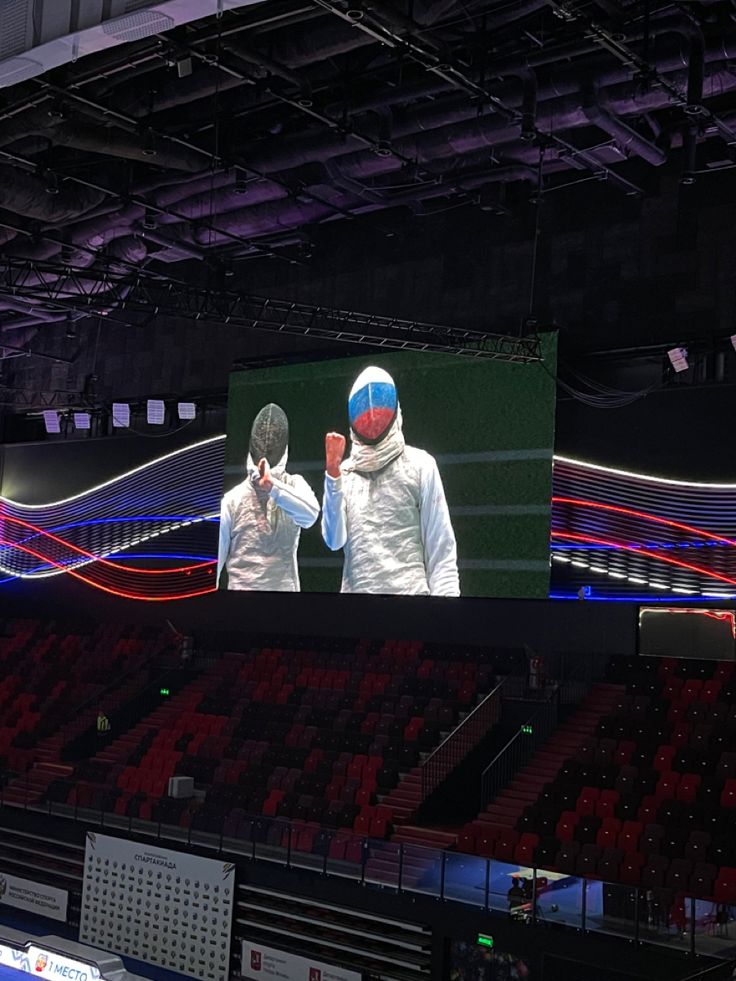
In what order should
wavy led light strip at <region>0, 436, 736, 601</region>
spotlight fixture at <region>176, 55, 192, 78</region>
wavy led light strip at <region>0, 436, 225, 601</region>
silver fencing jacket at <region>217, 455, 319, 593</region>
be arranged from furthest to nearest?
wavy led light strip at <region>0, 436, 225, 601</region> → silver fencing jacket at <region>217, 455, 319, 593</region> → wavy led light strip at <region>0, 436, 736, 601</region> → spotlight fixture at <region>176, 55, 192, 78</region>

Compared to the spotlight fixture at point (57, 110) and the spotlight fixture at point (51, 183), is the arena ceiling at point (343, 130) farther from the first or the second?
the spotlight fixture at point (57, 110)

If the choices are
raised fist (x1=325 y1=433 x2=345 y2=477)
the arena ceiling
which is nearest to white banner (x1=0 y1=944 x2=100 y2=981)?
the arena ceiling

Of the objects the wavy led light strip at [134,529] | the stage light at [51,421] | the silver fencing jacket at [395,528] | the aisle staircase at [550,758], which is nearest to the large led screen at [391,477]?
the silver fencing jacket at [395,528]

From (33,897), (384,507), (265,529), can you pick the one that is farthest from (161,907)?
(265,529)

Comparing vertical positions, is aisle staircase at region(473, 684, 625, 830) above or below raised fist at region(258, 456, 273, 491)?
below

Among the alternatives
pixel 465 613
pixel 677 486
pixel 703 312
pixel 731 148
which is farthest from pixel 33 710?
pixel 731 148

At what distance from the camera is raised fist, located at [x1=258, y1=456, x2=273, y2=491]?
23441 mm

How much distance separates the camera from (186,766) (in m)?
21.0

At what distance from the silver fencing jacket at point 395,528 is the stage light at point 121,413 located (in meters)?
6.26

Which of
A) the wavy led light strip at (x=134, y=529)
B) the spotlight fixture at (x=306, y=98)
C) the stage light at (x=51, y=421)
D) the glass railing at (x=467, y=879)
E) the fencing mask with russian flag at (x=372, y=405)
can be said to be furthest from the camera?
the stage light at (x=51, y=421)

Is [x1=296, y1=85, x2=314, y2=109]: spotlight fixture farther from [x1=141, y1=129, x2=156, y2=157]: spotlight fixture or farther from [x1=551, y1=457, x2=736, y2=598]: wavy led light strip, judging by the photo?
[x1=551, y1=457, x2=736, y2=598]: wavy led light strip

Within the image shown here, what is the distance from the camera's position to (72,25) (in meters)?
5.95

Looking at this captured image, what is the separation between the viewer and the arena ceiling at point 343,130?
14.3 m

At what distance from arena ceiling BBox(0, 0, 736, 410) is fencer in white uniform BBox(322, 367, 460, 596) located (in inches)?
64.9
